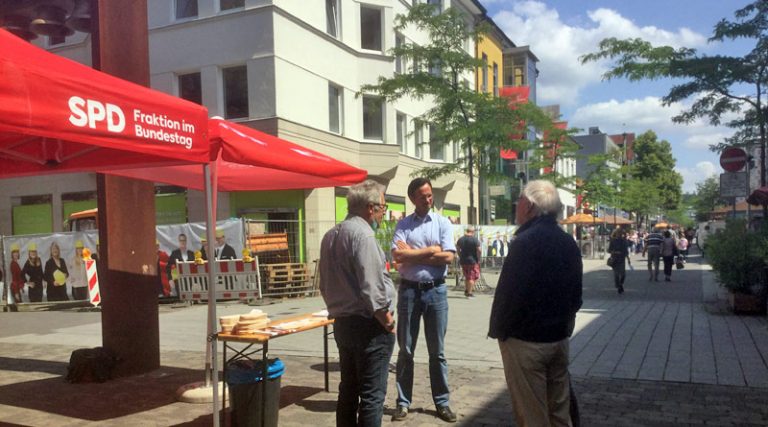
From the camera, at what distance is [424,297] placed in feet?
16.0

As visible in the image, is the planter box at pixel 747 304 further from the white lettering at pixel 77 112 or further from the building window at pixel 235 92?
the building window at pixel 235 92

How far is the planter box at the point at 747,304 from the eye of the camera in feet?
34.1

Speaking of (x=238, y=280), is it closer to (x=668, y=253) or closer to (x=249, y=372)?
(x=249, y=372)

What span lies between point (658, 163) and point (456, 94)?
61074 millimetres

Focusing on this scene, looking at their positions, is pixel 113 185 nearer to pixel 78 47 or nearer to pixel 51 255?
pixel 51 255

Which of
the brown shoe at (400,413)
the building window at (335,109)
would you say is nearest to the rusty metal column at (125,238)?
the brown shoe at (400,413)

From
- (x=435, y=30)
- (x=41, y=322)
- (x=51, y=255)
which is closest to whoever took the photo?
(x=41, y=322)

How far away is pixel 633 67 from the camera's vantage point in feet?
45.4

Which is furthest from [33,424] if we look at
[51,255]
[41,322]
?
[51,255]

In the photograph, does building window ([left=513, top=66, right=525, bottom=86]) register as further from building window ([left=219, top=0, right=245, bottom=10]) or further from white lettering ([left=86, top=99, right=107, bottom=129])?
white lettering ([left=86, top=99, right=107, bottom=129])

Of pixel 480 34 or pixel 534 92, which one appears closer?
pixel 480 34

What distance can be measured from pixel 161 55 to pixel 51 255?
23.9 ft

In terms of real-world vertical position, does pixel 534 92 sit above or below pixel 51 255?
above

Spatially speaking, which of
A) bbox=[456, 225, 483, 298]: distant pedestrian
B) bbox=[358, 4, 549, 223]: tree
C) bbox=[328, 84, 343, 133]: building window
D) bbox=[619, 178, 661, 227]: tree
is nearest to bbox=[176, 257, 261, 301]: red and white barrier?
bbox=[456, 225, 483, 298]: distant pedestrian
